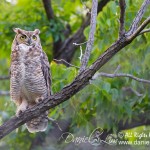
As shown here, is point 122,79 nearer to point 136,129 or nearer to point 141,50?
point 141,50

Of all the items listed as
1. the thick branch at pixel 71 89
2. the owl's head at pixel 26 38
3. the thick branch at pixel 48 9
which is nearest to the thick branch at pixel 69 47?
the thick branch at pixel 48 9

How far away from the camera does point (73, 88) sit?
4004 millimetres

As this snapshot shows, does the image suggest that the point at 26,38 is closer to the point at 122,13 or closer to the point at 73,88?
the point at 73,88

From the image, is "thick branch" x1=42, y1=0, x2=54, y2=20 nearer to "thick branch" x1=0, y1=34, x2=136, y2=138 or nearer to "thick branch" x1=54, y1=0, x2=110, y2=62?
"thick branch" x1=54, y1=0, x2=110, y2=62

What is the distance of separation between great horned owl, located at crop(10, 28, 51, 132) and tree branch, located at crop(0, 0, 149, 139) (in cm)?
68

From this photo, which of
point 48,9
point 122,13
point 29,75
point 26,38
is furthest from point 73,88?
point 48,9

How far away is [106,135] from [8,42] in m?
2.25

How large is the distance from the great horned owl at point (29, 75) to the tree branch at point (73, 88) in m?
0.68

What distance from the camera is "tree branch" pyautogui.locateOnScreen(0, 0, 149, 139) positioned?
3867 mm

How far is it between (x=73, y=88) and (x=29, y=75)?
3.71ft

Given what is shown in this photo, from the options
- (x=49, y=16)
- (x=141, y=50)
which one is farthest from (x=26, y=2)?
(x=141, y=50)

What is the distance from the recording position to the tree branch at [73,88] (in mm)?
3867

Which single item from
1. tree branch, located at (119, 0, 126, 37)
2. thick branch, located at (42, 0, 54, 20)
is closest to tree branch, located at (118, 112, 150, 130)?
thick branch, located at (42, 0, 54, 20)

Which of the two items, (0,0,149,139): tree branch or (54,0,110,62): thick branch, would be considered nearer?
(0,0,149,139): tree branch
